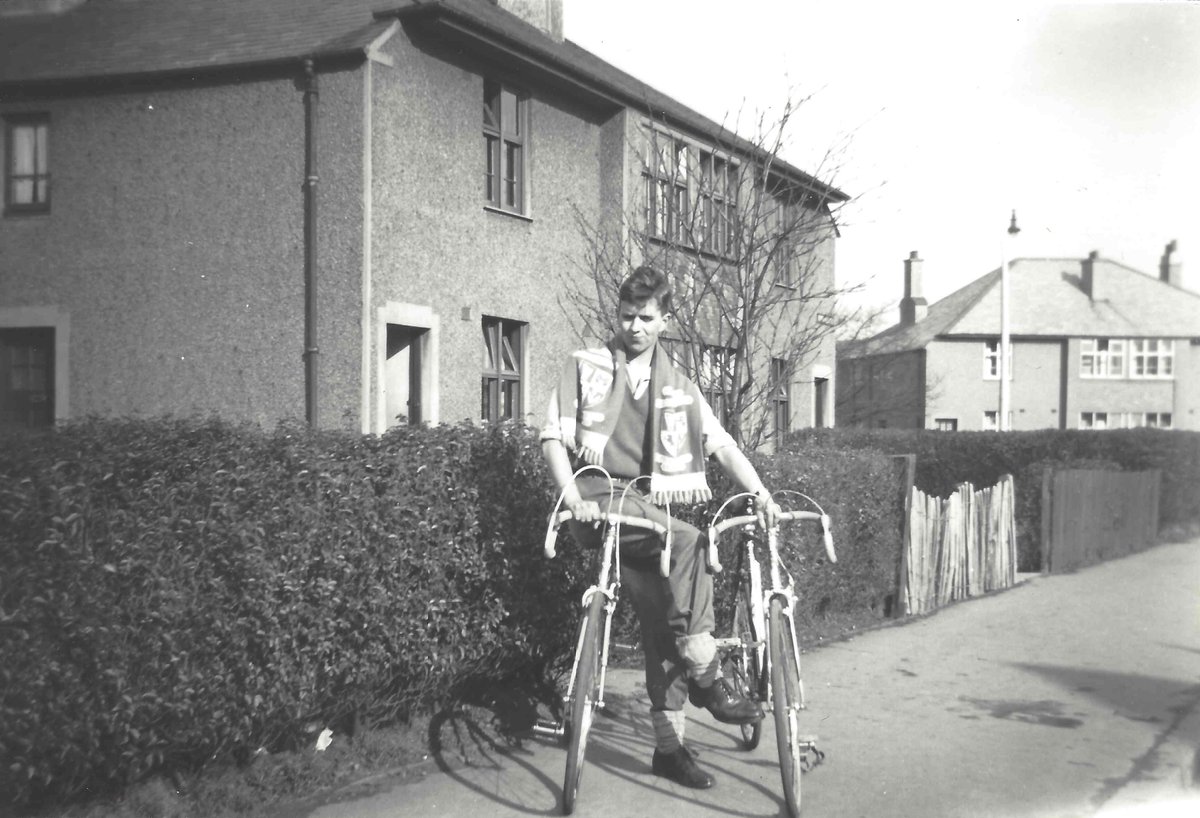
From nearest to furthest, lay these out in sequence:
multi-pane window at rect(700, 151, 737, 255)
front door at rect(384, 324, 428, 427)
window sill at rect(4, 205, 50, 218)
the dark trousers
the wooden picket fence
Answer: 1. the dark trousers
2. the wooden picket fence
3. multi-pane window at rect(700, 151, 737, 255)
4. front door at rect(384, 324, 428, 427)
5. window sill at rect(4, 205, 50, 218)

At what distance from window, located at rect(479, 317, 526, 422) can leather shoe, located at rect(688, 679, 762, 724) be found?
1079cm

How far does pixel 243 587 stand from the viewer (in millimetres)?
4367

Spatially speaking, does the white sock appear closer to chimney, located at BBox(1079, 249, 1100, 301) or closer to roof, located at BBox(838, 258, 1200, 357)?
roof, located at BBox(838, 258, 1200, 357)

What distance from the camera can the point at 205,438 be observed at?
4473 mm

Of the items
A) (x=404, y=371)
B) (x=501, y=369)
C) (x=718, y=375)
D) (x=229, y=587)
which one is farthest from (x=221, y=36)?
(x=229, y=587)

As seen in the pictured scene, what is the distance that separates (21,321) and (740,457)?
1337 centimetres

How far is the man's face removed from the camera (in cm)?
506

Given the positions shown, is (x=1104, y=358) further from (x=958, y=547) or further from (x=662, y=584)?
(x=662, y=584)

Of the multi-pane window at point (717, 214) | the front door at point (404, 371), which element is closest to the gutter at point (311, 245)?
the front door at point (404, 371)

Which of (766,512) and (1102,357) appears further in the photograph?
(1102,357)

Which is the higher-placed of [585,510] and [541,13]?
[541,13]

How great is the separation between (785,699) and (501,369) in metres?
12.0

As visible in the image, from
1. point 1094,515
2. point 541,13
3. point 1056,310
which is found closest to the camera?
point 1094,515

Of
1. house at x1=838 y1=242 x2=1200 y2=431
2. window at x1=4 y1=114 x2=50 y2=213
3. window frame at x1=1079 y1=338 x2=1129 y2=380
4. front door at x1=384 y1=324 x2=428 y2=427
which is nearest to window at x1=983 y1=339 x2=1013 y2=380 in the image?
house at x1=838 y1=242 x2=1200 y2=431
